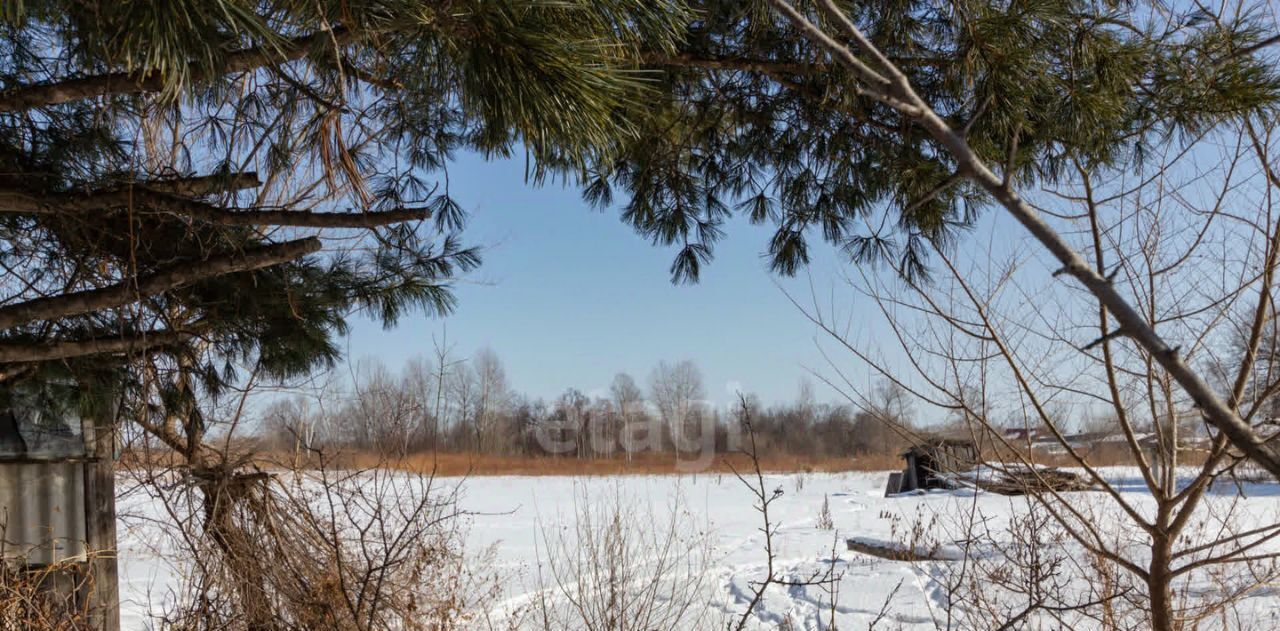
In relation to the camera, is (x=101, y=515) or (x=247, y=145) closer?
(x=247, y=145)

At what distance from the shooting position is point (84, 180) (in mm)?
2213

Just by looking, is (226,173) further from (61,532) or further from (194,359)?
Answer: (61,532)

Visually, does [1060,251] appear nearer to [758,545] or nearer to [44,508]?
[44,508]

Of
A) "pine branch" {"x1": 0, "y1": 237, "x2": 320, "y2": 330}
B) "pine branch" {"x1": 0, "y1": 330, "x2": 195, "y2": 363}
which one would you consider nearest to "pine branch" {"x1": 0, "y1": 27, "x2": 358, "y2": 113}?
"pine branch" {"x1": 0, "y1": 237, "x2": 320, "y2": 330}

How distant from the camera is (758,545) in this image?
768cm

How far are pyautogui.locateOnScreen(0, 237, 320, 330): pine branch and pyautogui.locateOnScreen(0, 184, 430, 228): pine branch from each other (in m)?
0.11

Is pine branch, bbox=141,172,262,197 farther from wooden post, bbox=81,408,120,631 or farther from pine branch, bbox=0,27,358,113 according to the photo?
wooden post, bbox=81,408,120,631

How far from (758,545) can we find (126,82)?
6875mm

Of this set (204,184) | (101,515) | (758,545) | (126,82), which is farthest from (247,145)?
(758,545)

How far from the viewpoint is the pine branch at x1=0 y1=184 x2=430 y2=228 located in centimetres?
200

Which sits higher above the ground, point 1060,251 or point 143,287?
point 143,287

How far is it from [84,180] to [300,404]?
110cm

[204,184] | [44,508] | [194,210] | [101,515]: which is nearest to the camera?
[194,210]

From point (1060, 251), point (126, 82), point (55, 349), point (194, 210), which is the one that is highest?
point (126, 82)
